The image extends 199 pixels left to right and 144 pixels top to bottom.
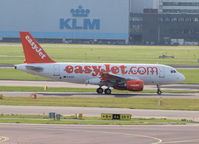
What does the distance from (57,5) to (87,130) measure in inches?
6523

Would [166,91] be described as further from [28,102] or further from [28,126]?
[28,126]

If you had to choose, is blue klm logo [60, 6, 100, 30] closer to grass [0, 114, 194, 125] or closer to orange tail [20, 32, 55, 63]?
orange tail [20, 32, 55, 63]

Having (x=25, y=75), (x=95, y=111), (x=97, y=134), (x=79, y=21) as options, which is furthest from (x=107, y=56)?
(x=97, y=134)

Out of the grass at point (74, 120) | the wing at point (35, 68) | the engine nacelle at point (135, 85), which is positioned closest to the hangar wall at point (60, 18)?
the wing at point (35, 68)

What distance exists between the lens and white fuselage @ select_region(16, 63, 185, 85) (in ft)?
196

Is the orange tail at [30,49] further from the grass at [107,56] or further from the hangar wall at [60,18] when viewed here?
the hangar wall at [60,18]

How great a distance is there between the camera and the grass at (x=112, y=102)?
161 feet

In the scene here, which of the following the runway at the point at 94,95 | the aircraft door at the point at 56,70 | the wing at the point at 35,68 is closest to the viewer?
the runway at the point at 94,95

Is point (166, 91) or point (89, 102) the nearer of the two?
point (89, 102)

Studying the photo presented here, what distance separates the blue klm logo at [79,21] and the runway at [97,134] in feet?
530

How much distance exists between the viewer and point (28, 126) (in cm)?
3534

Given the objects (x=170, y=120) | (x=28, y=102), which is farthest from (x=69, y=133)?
(x=28, y=102)

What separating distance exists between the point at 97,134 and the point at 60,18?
16600 cm

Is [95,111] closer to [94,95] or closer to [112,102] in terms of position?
[112,102]
